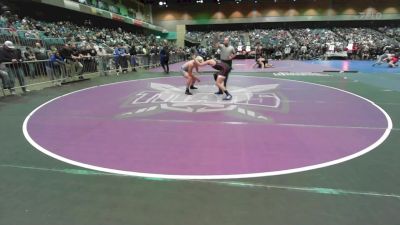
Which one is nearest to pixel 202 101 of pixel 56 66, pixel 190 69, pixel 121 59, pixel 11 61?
pixel 190 69

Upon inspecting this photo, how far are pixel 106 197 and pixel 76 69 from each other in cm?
1168

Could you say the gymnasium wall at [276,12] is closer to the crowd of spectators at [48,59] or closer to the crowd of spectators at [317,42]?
the crowd of spectators at [317,42]

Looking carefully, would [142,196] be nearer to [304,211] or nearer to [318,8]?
[304,211]

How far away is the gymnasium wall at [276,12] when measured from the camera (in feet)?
138

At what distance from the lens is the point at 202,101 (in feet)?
26.8

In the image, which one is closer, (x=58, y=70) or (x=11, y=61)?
(x=11, y=61)

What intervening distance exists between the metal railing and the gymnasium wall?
93.0 ft

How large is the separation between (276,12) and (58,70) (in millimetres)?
38250

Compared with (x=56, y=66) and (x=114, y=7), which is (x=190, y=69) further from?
(x=114, y=7)

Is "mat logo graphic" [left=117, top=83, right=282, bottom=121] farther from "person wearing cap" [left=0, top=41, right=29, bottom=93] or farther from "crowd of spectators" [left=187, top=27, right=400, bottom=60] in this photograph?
"crowd of spectators" [left=187, top=27, right=400, bottom=60]

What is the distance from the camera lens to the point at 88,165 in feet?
13.2

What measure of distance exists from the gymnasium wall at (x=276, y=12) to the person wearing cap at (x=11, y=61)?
37.9m

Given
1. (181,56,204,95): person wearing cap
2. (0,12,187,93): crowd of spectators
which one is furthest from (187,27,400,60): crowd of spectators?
(181,56,204,95): person wearing cap

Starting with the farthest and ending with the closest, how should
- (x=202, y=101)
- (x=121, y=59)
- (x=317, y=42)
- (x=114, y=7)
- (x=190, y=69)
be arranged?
1. (x=114, y=7)
2. (x=317, y=42)
3. (x=121, y=59)
4. (x=190, y=69)
5. (x=202, y=101)
